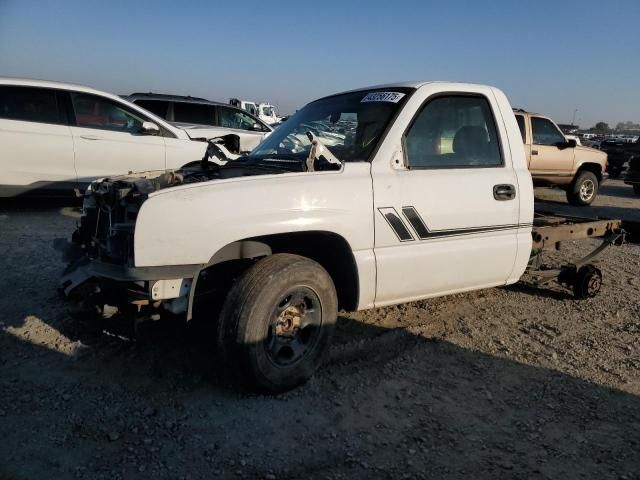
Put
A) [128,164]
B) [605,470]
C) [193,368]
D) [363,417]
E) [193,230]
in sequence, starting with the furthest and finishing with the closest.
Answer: [128,164]
[193,368]
[363,417]
[193,230]
[605,470]

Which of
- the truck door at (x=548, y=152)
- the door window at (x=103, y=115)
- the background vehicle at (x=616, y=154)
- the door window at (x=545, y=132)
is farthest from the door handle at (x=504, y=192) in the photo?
the background vehicle at (x=616, y=154)

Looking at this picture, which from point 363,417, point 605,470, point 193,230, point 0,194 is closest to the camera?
point 605,470

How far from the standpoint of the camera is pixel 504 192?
412 cm

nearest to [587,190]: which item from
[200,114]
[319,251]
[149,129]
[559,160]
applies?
[559,160]

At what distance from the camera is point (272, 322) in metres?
3.19

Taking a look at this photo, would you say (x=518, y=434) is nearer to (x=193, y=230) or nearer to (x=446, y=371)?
(x=446, y=371)

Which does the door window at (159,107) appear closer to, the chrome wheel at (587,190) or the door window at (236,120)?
the door window at (236,120)

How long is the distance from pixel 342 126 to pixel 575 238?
2.68m

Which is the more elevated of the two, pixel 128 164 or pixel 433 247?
pixel 128 164

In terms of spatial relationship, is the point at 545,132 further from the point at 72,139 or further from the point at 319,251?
the point at 319,251

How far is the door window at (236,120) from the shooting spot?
11773 millimetres

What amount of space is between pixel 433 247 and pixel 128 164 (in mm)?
5681

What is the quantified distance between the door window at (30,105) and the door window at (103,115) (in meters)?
0.26

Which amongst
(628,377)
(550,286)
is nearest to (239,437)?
(628,377)
